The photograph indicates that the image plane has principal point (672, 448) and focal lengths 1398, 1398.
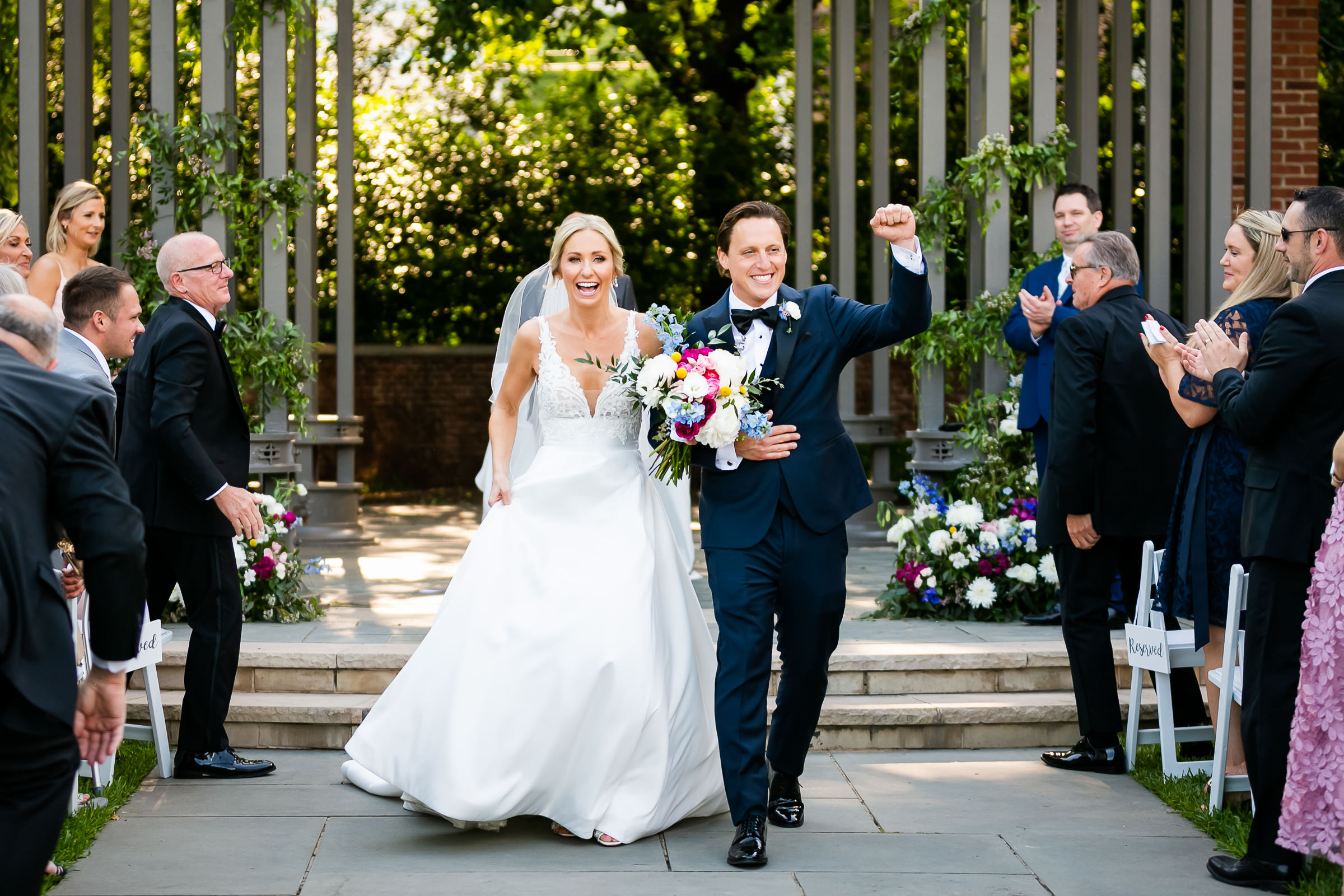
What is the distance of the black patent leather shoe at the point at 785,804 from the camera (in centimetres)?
444

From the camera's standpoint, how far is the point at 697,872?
397 cm

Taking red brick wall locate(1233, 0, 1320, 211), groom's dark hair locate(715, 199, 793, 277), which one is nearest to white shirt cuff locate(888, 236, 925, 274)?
groom's dark hair locate(715, 199, 793, 277)

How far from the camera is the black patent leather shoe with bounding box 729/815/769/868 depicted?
4.00 meters

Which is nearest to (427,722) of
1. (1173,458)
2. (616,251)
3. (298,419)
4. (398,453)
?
(616,251)

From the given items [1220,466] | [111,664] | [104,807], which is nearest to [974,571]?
[1220,466]

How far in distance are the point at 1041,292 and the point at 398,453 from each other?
1054cm

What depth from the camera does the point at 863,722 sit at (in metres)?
5.47

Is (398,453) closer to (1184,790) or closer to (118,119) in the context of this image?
(118,119)

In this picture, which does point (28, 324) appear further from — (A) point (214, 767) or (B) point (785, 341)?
→ (A) point (214, 767)

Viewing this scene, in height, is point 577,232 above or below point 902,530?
above

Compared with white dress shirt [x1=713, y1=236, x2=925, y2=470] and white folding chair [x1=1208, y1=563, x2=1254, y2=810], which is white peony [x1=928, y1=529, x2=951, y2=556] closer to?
white folding chair [x1=1208, y1=563, x2=1254, y2=810]

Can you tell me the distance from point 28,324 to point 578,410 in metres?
2.12

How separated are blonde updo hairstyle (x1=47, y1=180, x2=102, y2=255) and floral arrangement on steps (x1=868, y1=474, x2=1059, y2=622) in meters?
4.09

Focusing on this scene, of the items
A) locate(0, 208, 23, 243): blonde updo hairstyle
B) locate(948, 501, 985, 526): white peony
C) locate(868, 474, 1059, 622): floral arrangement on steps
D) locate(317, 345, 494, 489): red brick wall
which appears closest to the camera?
locate(0, 208, 23, 243): blonde updo hairstyle
